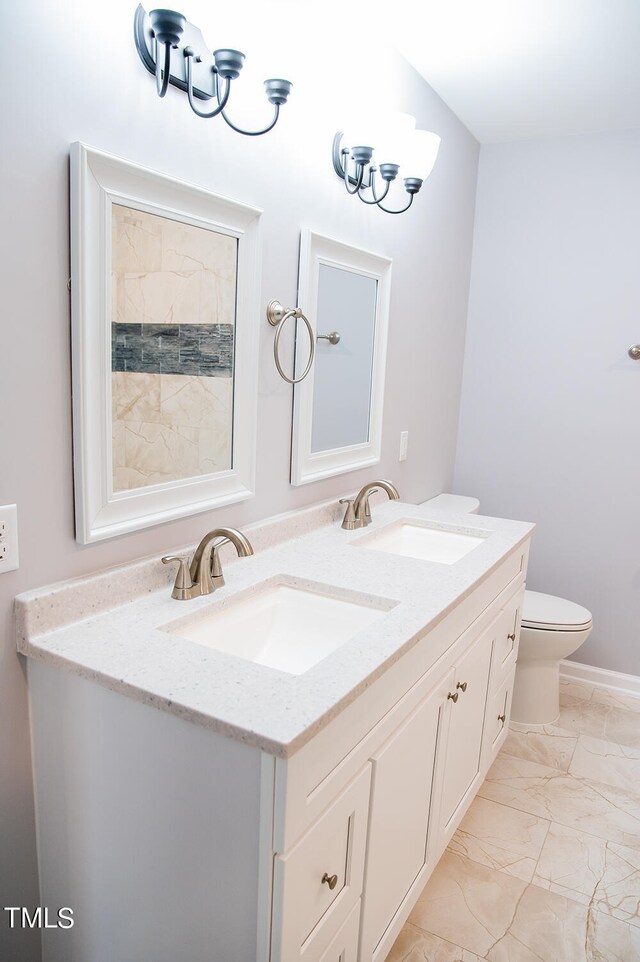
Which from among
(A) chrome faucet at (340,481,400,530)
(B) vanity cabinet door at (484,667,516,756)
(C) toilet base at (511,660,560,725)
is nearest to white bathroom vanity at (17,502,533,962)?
(A) chrome faucet at (340,481,400,530)

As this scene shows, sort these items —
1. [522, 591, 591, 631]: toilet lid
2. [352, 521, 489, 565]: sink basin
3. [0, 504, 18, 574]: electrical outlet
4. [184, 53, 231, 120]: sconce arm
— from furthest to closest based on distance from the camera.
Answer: [522, 591, 591, 631]: toilet lid < [352, 521, 489, 565]: sink basin < [184, 53, 231, 120]: sconce arm < [0, 504, 18, 574]: electrical outlet

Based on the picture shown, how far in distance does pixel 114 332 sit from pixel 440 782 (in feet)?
4.17

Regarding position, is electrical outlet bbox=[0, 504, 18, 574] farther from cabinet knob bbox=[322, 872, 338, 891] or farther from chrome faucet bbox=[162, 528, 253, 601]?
cabinet knob bbox=[322, 872, 338, 891]

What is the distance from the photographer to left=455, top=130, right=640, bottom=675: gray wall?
272 cm

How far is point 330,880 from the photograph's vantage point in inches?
44.4

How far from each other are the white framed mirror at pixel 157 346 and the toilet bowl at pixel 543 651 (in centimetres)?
137

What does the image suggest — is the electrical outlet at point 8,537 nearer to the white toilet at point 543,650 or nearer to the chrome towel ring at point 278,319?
the chrome towel ring at point 278,319

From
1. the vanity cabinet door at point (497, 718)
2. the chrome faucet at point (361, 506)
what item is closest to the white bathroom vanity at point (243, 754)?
the chrome faucet at point (361, 506)

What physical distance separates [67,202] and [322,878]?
1201 millimetres

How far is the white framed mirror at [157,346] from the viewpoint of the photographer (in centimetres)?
118

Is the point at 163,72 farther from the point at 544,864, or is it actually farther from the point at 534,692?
the point at 534,692

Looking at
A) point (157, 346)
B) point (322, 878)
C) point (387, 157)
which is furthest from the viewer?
point (387, 157)

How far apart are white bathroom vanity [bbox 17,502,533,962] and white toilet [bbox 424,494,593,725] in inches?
36.4

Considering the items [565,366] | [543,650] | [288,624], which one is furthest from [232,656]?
[565,366]
